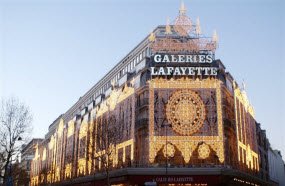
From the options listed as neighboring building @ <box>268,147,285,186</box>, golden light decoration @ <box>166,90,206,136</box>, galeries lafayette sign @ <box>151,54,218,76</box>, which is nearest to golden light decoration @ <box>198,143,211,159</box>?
golden light decoration @ <box>166,90,206,136</box>

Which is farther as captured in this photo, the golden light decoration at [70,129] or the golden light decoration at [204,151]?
the golden light decoration at [70,129]

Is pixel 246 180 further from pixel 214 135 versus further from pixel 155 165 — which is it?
pixel 155 165

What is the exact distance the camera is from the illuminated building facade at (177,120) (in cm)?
6009

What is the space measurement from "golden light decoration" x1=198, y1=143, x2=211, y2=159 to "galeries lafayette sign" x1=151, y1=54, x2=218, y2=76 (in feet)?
41.1

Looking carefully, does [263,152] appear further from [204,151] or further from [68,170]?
[204,151]

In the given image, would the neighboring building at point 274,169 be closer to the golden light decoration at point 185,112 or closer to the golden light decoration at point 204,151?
the golden light decoration at point 204,151

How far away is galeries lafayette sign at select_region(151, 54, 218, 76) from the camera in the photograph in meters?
65.2

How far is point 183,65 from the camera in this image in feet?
220

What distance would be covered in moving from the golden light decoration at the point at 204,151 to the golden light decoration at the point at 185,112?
2.82 meters

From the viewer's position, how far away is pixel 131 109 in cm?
6844

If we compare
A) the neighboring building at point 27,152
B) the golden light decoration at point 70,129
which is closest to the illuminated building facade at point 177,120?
the neighboring building at point 27,152

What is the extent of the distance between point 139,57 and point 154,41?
1278 cm

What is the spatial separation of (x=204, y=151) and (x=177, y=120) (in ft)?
21.8

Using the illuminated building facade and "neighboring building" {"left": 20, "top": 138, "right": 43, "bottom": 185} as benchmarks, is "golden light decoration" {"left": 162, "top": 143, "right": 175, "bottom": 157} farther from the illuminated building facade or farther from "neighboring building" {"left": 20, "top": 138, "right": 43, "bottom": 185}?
"neighboring building" {"left": 20, "top": 138, "right": 43, "bottom": 185}
